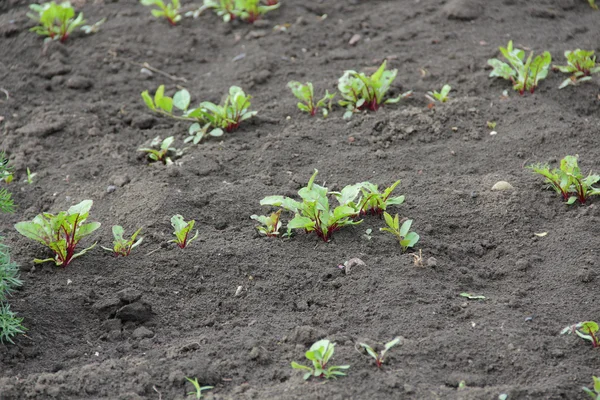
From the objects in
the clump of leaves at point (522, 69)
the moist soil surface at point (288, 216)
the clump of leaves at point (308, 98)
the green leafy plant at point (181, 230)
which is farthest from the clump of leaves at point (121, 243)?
the clump of leaves at point (522, 69)

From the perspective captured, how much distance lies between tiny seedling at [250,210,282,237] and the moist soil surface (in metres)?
0.05

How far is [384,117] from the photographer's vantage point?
14.2 feet

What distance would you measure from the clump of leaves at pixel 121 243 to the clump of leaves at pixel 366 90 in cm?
158

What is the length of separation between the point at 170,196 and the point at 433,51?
2.19 metres

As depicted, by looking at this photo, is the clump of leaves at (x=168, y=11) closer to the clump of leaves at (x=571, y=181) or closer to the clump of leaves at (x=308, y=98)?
the clump of leaves at (x=308, y=98)

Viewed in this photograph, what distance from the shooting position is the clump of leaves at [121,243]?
A: 3377 mm

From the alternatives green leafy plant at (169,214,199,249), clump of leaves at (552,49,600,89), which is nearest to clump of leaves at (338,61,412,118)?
clump of leaves at (552,49,600,89)

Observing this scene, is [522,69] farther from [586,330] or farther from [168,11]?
[168,11]

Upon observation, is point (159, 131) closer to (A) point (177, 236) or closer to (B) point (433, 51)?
(A) point (177, 236)

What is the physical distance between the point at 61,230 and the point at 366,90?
1929 millimetres

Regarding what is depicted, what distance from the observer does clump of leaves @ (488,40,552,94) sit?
4379 millimetres

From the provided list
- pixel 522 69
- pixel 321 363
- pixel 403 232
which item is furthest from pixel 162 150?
pixel 522 69

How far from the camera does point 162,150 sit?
4.18 metres

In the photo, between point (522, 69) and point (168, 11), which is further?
point (168, 11)
